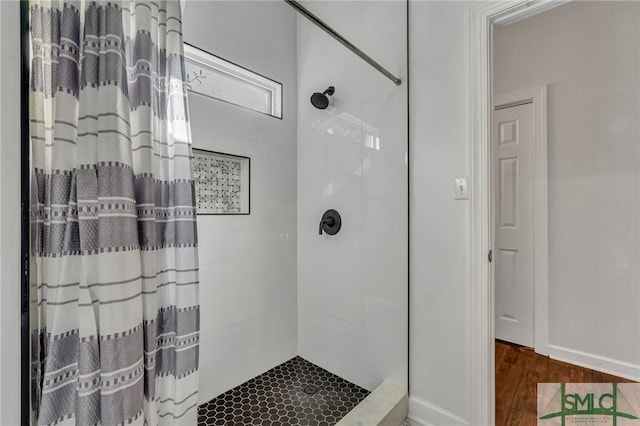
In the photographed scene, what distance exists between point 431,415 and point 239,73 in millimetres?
1996

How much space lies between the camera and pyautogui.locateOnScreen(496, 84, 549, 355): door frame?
2.33 m

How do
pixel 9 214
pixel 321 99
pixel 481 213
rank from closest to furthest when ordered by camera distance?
pixel 9 214 < pixel 481 213 < pixel 321 99

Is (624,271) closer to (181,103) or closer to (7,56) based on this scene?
(181,103)

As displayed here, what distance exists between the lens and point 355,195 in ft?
5.46

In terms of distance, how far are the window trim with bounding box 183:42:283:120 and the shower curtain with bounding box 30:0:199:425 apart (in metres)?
0.57

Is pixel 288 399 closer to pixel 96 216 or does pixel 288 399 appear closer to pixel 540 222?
pixel 96 216

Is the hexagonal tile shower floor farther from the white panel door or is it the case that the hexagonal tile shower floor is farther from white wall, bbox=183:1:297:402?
the white panel door

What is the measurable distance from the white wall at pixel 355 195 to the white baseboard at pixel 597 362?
5.16 ft

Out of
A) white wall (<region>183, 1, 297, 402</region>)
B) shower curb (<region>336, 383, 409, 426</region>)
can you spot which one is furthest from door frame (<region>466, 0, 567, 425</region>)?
white wall (<region>183, 1, 297, 402</region>)

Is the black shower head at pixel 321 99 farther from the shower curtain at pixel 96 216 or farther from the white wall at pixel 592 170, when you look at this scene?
the white wall at pixel 592 170

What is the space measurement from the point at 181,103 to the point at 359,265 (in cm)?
122

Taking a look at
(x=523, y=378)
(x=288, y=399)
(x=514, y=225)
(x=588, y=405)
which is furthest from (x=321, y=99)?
(x=588, y=405)

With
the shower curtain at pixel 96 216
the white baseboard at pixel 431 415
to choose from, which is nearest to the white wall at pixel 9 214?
the shower curtain at pixel 96 216

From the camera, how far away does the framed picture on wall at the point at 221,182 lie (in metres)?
1.34
